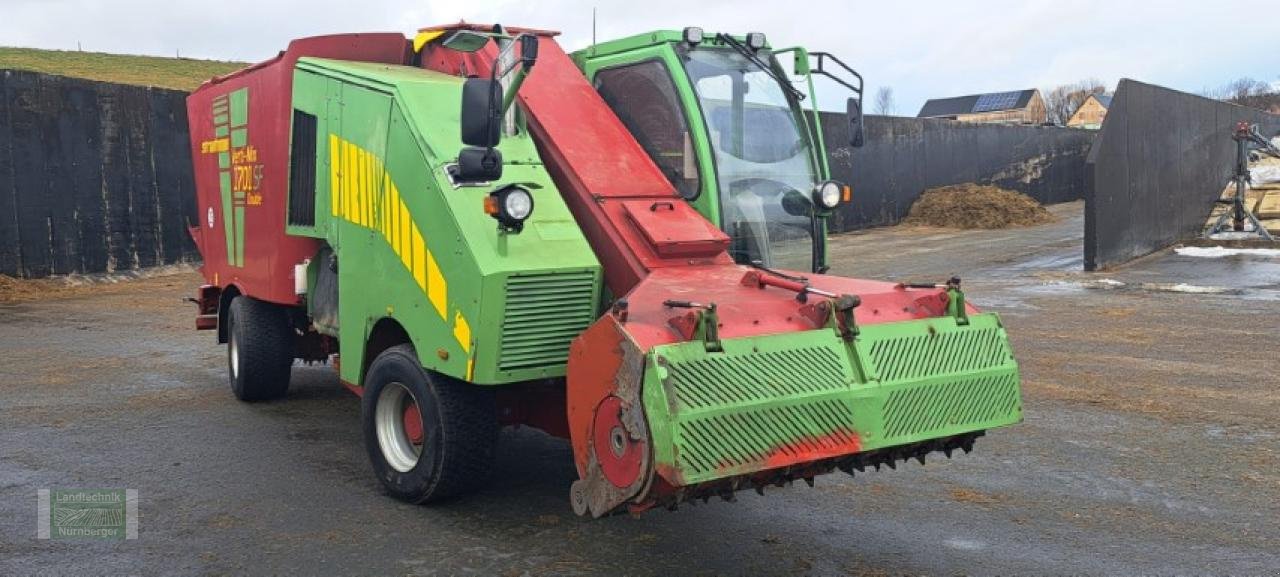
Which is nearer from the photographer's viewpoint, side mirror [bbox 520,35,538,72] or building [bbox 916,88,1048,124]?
side mirror [bbox 520,35,538,72]

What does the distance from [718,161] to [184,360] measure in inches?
253

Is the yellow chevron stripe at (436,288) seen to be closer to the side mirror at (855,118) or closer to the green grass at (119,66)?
the side mirror at (855,118)

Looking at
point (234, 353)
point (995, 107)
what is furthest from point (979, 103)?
point (234, 353)

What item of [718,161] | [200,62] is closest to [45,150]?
[718,161]

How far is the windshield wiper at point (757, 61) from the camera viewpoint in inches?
235

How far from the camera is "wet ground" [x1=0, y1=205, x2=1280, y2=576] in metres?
4.68

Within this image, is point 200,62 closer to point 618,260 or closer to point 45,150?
point 45,150

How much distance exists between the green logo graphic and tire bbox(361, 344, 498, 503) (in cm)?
118

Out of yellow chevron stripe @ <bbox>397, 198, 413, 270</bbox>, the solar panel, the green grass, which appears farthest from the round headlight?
the solar panel

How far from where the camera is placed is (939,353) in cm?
451

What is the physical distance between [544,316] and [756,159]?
67.7 inches

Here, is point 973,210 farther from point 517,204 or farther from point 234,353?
point 517,204

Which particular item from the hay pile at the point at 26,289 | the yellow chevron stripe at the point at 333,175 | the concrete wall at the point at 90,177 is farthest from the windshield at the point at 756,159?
the hay pile at the point at 26,289

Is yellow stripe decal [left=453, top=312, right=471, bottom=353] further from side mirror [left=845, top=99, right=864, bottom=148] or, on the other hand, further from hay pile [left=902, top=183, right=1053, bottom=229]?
hay pile [left=902, top=183, right=1053, bottom=229]
